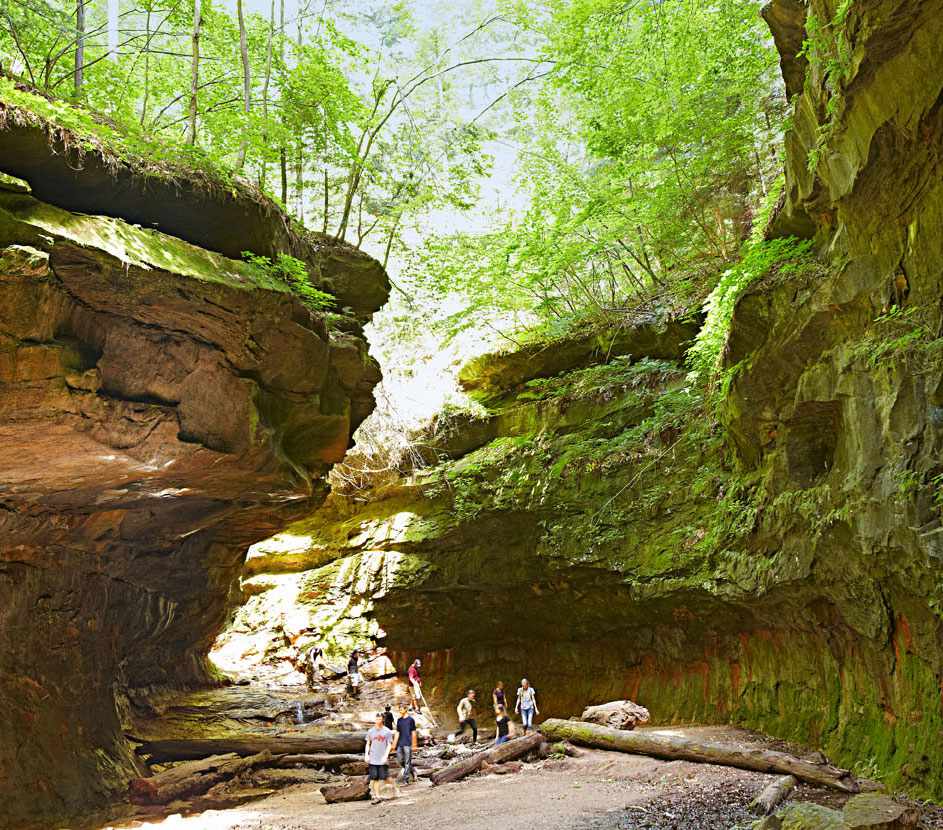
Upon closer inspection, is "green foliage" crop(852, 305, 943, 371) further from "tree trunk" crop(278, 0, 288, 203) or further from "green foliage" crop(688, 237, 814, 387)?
"tree trunk" crop(278, 0, 288, 203)

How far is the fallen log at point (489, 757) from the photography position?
35.7 feet

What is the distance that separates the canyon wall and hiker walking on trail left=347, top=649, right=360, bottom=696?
93 cm

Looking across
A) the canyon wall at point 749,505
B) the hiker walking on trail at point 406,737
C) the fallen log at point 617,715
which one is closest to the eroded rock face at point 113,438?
the hiker walking on trail at point 406,737

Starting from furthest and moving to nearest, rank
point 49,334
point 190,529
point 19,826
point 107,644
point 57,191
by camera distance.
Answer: point 190,529 < point 107,644 < point 19,826 < point 57,191 < point 49,334

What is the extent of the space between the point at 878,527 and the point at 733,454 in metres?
5.19

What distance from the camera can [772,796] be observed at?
7.61m

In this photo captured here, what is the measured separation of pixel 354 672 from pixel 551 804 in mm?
10334

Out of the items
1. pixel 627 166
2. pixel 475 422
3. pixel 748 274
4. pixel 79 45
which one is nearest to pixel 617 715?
pixel 748 274

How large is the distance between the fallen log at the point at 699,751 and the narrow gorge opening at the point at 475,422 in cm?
7

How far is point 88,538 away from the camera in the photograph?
11414 millimetres

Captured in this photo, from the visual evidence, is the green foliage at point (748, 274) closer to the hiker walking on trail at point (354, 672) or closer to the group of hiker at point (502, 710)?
the group of hiker at point (502, 710)

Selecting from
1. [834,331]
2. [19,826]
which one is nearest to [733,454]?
[834,331]

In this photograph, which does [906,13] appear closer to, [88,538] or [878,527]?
[878,527]

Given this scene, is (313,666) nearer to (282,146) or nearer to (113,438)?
(113,438)
